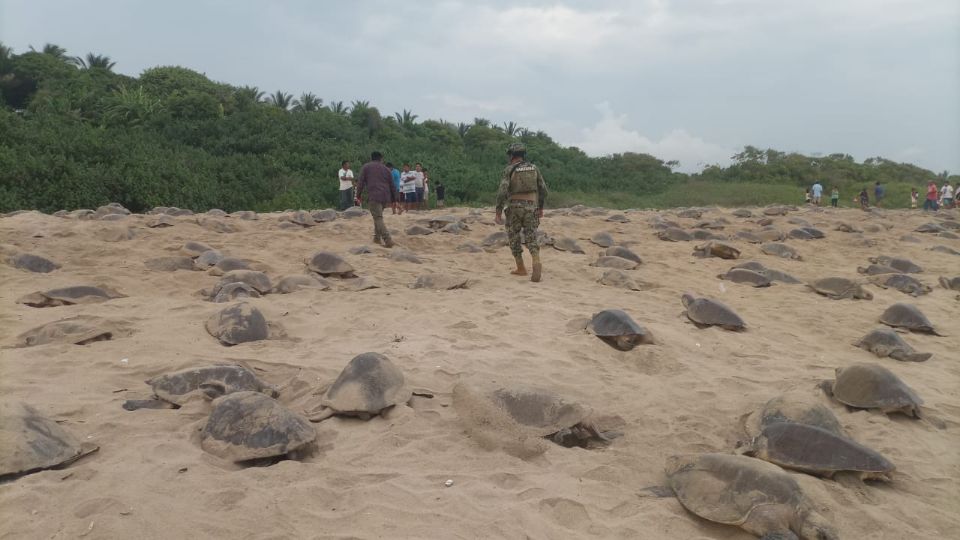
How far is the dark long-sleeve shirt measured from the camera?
8.74 meters

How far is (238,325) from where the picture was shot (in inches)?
174

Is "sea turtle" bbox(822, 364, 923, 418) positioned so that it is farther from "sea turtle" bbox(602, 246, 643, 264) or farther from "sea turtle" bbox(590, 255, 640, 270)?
"sea turtle" bbox(602, 246, 643, 264)

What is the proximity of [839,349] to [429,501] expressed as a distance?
4282 millimetres

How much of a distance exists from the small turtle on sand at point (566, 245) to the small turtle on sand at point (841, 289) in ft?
11.0

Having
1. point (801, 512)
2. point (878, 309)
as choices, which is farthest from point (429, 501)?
point (878, 309)

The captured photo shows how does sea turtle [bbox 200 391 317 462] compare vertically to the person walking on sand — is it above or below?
below

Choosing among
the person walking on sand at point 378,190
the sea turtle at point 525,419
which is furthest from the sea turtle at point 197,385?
the person walking on sand at point 378,190

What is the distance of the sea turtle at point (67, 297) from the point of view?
4.98 meters

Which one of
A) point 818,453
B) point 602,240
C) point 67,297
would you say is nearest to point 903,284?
point 602,240

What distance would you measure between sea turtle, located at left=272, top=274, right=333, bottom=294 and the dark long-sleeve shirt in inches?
107

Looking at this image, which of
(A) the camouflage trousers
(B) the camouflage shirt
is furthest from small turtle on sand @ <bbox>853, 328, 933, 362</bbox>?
(B) the camouflage shirt

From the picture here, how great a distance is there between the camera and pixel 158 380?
10.9ft

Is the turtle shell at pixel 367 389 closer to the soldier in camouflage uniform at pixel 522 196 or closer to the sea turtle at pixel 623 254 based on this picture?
the soldier in camouflage uniform at pixel 522 196

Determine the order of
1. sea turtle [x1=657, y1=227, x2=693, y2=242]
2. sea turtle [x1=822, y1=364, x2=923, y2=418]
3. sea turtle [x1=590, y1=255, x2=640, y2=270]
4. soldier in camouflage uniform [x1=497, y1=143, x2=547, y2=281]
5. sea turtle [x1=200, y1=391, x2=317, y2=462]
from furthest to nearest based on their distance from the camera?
sea turtle [x1=657, y1=227, x2=693, y2=242], sea turtle [x1=590, y1=255, x2=640, y2=270], soldier in camouflage uniform [x1=497, y1=143, x2=547, y2=281], sea turtle [x1=822, y1=364, x2=923, y2=418], sea turtle [x1=200, y1=391, x2=317, y2=462]
